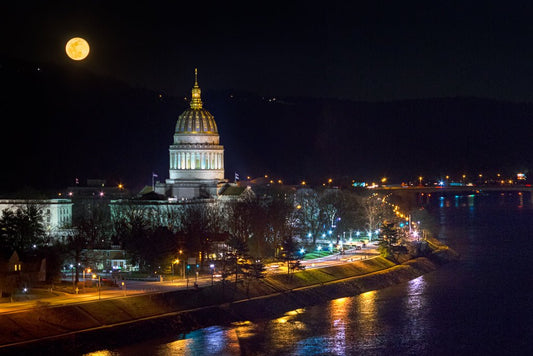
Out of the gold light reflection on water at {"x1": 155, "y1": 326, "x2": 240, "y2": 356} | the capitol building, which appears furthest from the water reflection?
the capitol building

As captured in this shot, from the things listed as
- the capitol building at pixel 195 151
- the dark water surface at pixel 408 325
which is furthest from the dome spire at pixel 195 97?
the dark water surface at pixel 408 325

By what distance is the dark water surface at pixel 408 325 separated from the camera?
4019 centimetres

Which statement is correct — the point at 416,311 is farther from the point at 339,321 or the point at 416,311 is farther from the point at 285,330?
the point at 285,330

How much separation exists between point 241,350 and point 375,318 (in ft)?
29.8

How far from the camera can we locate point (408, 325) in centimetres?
4494

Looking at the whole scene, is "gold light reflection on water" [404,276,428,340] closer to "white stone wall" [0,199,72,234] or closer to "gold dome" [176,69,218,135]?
"white stone wall" [0,199,72,234]

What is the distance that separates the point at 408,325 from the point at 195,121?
1879 inches

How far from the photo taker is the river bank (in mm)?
38562

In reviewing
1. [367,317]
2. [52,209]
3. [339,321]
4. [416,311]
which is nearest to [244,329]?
[339,321]

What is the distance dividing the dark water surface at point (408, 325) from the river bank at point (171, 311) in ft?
2.79

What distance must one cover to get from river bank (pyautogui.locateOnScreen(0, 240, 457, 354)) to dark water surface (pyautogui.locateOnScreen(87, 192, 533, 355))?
0.85 metres

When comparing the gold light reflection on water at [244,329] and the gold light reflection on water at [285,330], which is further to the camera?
the gold light reflection on water at [244,329]

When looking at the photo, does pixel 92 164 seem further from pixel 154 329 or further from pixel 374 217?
pixel 154 329

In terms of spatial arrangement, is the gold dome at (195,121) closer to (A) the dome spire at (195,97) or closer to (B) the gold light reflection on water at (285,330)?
(A) the dome spire at (195,97)
